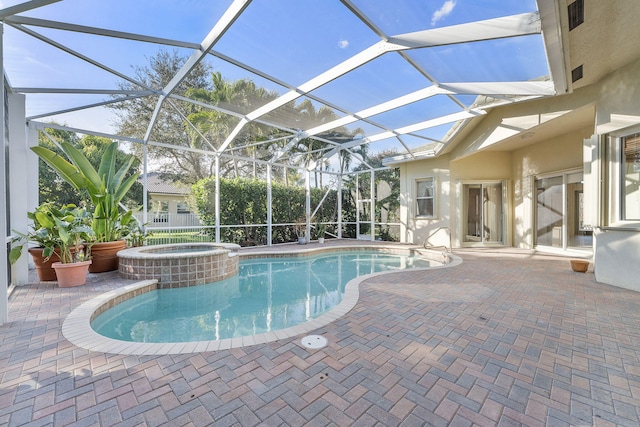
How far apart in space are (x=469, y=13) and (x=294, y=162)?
10092 millimetres

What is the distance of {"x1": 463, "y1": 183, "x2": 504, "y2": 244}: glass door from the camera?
10.8 metres

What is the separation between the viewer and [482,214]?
10961mm

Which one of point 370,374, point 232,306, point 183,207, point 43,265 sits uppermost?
point 183,207

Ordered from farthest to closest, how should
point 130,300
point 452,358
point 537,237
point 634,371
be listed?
point 537,237
point 130,300
point 452,358
point 634,371

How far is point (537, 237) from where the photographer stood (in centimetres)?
963

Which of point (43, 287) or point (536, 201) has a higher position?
point (536, 201)

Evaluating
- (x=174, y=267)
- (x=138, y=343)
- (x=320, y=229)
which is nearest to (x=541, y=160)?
(x=320, y=229)

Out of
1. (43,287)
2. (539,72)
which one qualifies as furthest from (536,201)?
(43,287)

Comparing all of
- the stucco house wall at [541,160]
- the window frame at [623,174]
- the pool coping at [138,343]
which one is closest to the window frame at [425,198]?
the stucco house wall at [541,160]

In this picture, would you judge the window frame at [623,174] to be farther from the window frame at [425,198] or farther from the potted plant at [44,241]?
the potted plant at [44,241]

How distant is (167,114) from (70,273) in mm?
5323

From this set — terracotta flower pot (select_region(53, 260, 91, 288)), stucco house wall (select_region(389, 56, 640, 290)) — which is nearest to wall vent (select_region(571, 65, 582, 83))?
stucco house wall (select_region(389, 56, 640, 290))

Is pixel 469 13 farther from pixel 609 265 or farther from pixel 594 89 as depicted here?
pixel 609 265

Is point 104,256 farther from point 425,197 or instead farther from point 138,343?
point 425,197
